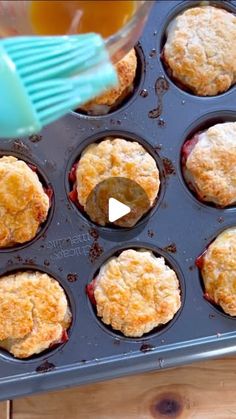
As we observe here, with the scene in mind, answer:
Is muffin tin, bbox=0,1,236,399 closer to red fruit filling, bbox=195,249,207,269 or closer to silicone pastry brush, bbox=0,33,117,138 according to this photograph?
red fruit filling, bbox=195,249,207,269

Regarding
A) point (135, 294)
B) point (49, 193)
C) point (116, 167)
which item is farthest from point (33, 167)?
point (135, 294)

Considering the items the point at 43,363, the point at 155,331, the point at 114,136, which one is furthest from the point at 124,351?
the point at 114,136

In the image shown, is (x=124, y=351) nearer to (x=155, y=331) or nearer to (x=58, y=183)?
(x=155, y=331)

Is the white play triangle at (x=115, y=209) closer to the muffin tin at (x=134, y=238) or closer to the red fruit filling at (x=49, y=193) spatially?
the muffin tin at (x=134, y=238)

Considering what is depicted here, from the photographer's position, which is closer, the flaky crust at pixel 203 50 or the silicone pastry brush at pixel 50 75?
the silicone pastry brush at pixel 50 75

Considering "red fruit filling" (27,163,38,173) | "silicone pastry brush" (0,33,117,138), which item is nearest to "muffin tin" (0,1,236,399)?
"red fruit filling" (27,163,38,173)

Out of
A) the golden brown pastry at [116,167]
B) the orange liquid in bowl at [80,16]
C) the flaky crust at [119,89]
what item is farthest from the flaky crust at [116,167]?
the orange liquid in bowl at [80,16]
